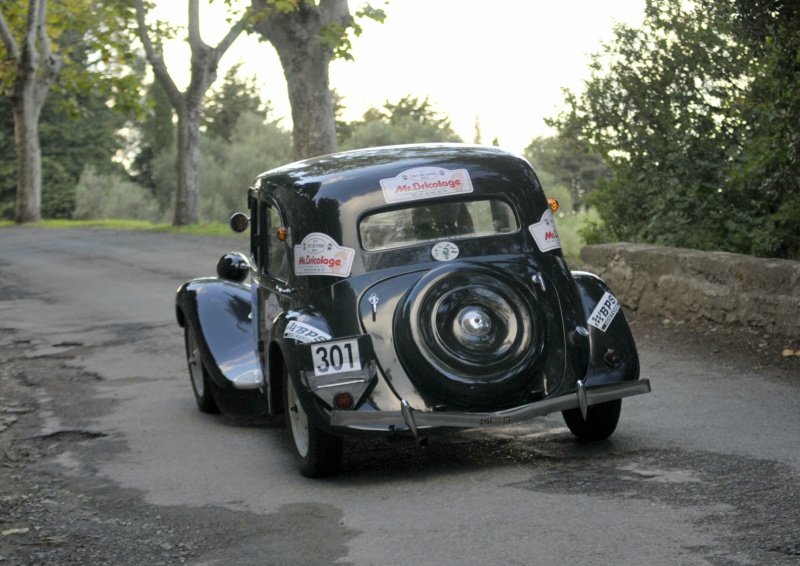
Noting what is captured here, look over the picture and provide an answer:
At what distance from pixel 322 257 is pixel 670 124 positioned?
768 centimetres

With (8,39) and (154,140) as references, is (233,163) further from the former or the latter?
(8,39)

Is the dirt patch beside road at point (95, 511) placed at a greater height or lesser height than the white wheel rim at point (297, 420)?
lesser

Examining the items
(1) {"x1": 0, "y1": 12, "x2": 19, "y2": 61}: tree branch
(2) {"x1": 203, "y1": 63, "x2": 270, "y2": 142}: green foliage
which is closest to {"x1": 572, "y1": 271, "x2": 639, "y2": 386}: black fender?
(1) {"x1": 0, "y1": 12, "x2": 19, "y2": 61}: tree branch

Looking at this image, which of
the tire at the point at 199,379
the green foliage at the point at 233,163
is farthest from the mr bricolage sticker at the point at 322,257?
the green foliage at the point at 233,163

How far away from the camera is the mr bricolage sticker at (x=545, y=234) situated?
6785mm

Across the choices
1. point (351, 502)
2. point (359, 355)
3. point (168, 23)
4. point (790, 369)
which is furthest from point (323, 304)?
point (168, 23)

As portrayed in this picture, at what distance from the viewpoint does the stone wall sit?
9633mm

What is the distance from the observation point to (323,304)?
656cm

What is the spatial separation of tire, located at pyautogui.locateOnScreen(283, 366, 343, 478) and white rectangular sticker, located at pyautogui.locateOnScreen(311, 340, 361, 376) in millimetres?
272

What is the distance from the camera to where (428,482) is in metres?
6.15

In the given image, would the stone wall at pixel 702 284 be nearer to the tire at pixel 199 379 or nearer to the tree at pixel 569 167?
the tire at pixel 199 379

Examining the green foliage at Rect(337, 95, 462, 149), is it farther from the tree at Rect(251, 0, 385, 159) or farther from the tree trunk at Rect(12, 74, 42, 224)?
the tree at Rect(251, 0, 385, 159)

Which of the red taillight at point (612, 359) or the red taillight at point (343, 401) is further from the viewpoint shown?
the red taillight at point (612, 359)

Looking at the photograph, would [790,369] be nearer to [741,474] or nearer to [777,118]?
[777,118]
